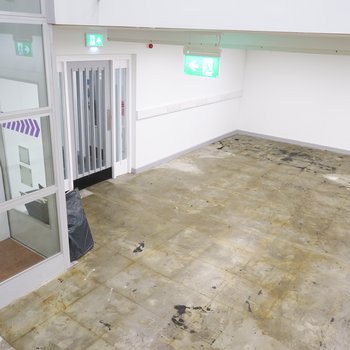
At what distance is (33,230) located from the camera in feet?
14.6

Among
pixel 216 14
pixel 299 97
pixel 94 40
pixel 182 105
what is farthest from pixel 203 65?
pixel 299 97

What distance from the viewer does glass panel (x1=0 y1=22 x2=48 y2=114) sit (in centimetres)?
357

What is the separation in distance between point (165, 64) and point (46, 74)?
13.9ft

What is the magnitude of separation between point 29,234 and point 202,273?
2.18 m

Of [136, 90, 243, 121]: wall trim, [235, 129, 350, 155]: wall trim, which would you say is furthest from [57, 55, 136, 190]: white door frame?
[235, 129, 350, 155]: wall trim

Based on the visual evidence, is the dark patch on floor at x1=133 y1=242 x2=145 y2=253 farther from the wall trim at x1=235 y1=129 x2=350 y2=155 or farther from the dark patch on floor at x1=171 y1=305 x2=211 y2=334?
the wall trim at x1=235 y1=129 x2=350 y2=155

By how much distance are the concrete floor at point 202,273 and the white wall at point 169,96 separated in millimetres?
927

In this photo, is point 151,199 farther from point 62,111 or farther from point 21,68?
point 21,68

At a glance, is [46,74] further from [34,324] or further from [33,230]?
[34,324]

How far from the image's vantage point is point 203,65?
507cm

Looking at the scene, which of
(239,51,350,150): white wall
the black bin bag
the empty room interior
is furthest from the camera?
(239,51,350,150): white wall

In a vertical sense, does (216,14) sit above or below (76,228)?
above

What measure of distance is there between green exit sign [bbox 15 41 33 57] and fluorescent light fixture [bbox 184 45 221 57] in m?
2.18

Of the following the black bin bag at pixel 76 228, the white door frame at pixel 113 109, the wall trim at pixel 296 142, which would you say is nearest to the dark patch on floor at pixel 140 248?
the black bin bag at pixel 76 228
